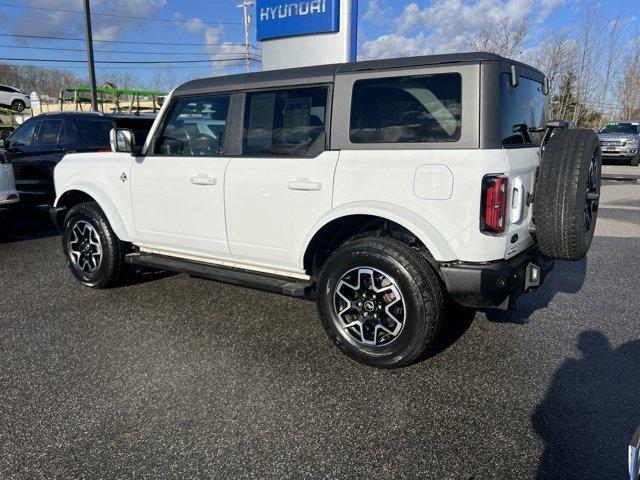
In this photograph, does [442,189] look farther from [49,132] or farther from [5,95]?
[5,95]

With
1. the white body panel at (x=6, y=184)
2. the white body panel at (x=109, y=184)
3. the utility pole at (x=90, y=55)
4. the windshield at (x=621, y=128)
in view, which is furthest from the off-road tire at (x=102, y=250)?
the windshield at (x=621, y=128)

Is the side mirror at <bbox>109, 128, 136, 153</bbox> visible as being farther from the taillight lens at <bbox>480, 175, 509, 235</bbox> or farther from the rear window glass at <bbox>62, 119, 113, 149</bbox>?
the rear window glass at <bbox>62, 119, 113, 149</bbox>

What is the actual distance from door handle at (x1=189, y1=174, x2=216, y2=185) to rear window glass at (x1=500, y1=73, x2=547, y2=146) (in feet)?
7.04

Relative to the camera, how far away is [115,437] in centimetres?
263

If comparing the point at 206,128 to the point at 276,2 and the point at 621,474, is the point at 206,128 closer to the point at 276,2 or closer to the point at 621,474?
the point at 621,474

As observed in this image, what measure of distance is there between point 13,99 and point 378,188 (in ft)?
110

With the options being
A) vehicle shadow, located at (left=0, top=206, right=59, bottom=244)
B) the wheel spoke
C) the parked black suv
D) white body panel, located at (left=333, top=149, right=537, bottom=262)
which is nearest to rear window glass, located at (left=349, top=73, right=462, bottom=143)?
white body panel, located at (left=333, top=149, right=537, bottom=262)

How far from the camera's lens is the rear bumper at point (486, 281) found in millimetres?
3002

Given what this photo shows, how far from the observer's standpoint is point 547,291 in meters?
4.98

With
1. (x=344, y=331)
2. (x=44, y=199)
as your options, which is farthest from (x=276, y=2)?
(x=344, y=331)

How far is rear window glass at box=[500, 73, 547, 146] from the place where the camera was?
122 inches

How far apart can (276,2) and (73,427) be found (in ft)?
31.3

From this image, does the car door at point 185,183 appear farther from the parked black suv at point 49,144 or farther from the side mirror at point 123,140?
the parked black suv at point 49,144

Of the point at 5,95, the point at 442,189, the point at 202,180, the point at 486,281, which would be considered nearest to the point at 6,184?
the point at 202,180
